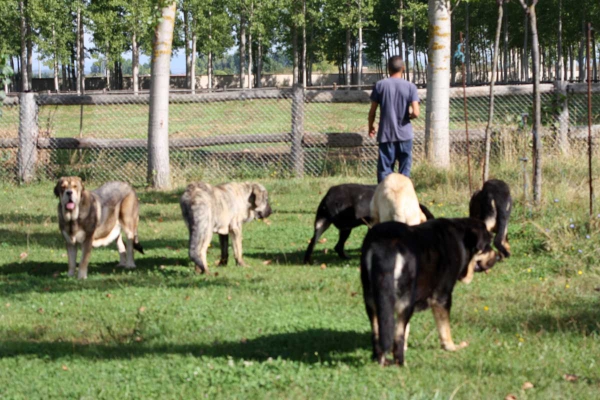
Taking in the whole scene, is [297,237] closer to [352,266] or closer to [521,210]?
[352,266]

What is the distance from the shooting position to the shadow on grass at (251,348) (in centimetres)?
611

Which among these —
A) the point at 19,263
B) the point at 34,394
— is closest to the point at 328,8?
the point at 19,263

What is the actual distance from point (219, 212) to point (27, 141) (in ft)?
29.9

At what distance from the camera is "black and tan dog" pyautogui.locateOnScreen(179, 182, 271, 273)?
28.8 ft

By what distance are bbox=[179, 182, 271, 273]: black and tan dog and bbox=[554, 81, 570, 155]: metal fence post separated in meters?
7.00

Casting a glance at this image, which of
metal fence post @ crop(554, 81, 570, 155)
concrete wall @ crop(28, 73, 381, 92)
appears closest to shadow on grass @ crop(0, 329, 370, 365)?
metal fence post @ crop(554, 81, 570, 155)

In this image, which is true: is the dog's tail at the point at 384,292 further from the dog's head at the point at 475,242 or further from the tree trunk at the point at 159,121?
the tree trunk at the point at 159,121

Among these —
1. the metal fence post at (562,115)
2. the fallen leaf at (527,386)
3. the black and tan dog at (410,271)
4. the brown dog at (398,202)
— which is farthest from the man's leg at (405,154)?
the fallen leaf at (527,386)

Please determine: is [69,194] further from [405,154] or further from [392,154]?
[405,154]

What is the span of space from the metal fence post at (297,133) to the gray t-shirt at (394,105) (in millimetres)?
5806

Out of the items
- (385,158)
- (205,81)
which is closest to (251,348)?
(385,158)

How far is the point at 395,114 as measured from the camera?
1066cm

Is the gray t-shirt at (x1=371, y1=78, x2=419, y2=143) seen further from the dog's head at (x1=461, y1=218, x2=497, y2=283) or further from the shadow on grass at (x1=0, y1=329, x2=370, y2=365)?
the shadow on grass at (x1=0, y1=329, x2=370, y2=365)

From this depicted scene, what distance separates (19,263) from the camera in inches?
394
